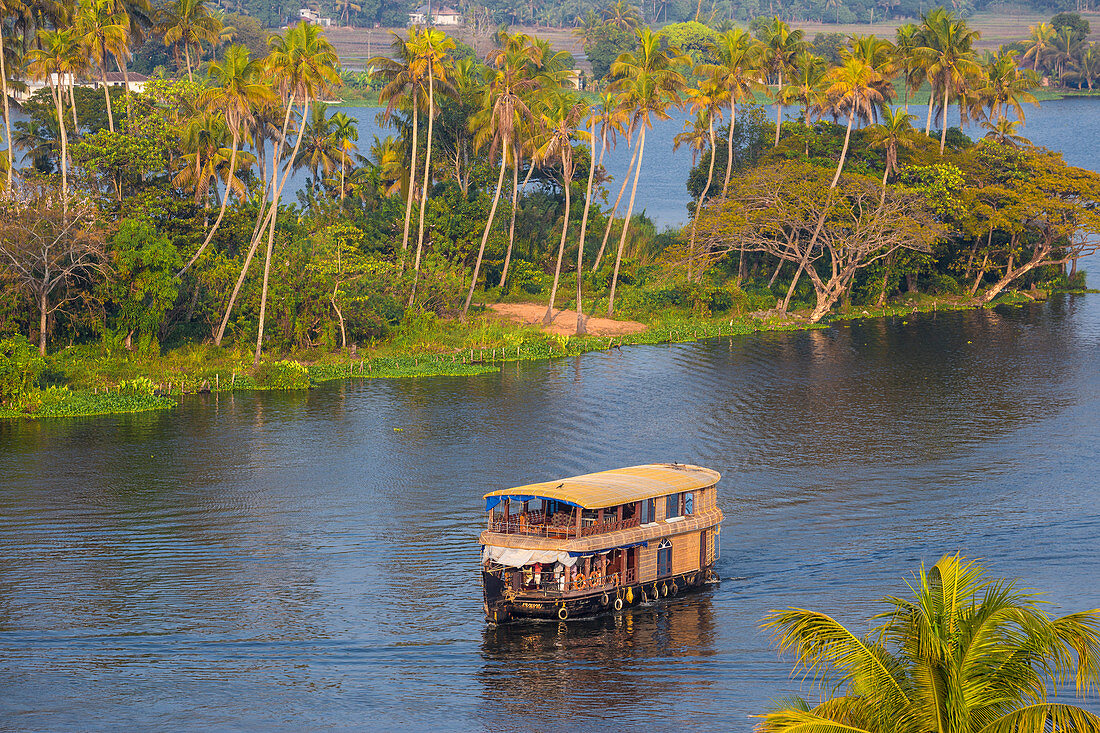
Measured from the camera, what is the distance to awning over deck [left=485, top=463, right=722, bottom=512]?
128ft

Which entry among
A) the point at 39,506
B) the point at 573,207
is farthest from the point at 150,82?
the point at 39,506

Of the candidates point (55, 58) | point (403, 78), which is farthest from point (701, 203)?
point (55, 58)

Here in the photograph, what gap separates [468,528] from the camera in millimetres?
46531

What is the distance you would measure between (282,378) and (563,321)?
75.5 feet

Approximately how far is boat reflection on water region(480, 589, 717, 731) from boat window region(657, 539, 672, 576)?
113cm

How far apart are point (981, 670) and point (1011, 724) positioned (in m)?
1.12

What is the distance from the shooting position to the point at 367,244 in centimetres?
8500

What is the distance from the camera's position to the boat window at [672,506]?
41.0m

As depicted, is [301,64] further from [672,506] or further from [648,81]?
[672,506]

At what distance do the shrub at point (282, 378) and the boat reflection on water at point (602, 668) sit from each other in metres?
33.9

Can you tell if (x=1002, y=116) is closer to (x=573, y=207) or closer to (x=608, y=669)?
(x=573, y=207)

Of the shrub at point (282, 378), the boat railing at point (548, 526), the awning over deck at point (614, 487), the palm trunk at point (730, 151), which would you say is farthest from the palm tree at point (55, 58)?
the palm trunk at point (730, 151)

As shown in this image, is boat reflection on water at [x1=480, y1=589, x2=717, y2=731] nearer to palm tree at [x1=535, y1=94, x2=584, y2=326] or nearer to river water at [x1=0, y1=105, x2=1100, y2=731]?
river water at [x1=0, y1=105, x2=1100, y2=731]

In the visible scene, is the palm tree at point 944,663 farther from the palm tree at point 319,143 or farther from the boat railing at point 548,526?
the palm tree at point 319,143
